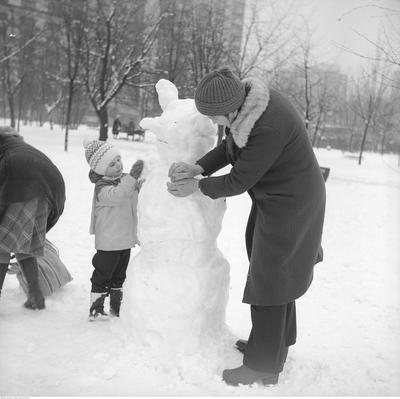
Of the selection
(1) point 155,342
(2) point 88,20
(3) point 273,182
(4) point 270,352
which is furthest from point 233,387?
(2) point 88,20

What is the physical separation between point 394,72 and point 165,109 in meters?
2.44

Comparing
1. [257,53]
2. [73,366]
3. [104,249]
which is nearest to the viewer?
[73,366]

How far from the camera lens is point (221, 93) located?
227 cm

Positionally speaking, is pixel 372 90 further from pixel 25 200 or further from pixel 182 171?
pixel 25 200

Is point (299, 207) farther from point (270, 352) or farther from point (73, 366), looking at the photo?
point (73, 366)

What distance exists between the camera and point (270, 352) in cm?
259

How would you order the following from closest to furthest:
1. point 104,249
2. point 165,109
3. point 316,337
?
point 165,109, point 104,249, point 316,337

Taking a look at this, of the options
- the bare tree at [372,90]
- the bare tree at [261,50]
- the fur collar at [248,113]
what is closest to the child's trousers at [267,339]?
the fur collar at [248,113]

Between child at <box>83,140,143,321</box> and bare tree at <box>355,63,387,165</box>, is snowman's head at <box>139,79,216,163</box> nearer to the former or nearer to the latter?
child at <box>83,140,143,321</box>

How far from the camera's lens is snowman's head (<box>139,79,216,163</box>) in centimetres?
276

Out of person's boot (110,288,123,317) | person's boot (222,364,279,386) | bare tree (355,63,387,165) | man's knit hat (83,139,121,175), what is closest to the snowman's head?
man's knit hat (83,139,121,175)

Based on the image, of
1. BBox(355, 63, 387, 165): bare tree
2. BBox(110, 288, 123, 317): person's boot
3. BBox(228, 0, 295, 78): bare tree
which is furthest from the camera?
BBox(228, 0, 295, 78): bare tree

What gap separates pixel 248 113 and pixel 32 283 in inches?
85.5

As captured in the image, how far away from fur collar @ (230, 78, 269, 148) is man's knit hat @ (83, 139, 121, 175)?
111 cm
